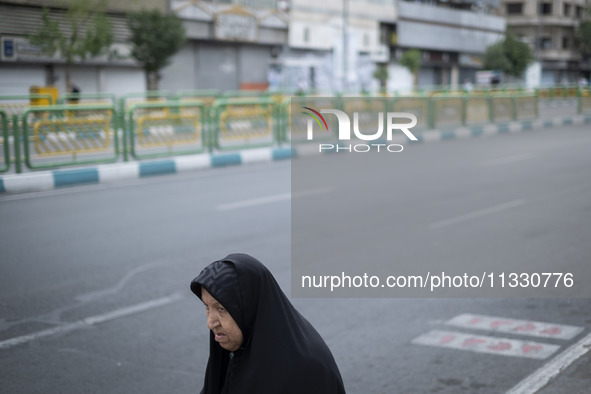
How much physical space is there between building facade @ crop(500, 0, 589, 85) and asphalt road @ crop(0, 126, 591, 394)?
70.0 metres

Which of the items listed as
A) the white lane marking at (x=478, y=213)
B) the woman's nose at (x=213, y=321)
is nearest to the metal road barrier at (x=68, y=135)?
the white lane marking at (x=478, y=213)

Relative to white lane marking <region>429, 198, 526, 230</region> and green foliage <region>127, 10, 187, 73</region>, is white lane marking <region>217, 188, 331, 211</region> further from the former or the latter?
green foliage <region>127, 10, 187, 73</region>

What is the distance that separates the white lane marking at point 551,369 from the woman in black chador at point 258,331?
195 cm

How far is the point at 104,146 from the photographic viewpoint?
13.9 m

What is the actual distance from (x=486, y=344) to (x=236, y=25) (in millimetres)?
36532

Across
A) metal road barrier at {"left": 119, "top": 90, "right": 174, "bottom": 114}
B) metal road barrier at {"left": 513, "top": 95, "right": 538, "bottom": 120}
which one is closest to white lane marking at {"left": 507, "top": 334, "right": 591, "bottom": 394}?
metal road barrier at {"left": 119, "top": 90, "right": 174, "bottom": 114}

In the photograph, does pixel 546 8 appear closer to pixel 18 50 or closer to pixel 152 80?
pixel 152 80

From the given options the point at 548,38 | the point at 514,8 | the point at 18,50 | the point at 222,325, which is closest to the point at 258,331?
the point at 222,325

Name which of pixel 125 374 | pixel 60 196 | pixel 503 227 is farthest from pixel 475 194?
pixel 125 374

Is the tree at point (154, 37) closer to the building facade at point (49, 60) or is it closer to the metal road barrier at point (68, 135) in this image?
the building facade at point (49, 60)

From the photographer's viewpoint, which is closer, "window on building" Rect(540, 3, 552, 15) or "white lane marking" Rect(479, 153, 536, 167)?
"white lane marking" Rect(479, 153, 536, 167)

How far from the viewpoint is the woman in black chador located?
214cm

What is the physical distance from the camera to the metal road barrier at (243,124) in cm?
1617

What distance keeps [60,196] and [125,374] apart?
7260mm
